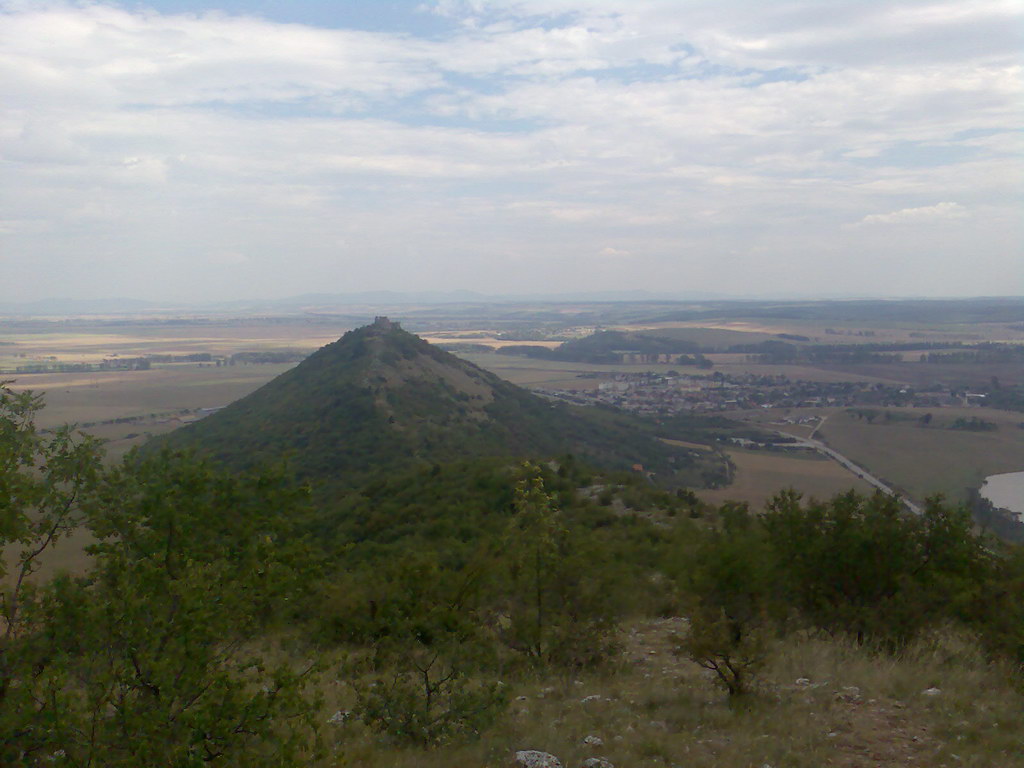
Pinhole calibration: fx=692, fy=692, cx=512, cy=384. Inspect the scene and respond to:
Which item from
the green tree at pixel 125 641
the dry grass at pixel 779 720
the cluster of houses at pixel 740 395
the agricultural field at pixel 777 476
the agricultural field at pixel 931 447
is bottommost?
the agricultural field at pixel 777 476

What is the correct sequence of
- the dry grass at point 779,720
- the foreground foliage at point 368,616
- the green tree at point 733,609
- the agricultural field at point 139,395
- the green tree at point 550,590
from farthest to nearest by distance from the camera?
1. the agricultural field at point 139,395
2. the green tree at point 550,590
3. the green tree at point 733,609
4. the dry grass at point 779,720
5. the foreground foliage at point 368,616

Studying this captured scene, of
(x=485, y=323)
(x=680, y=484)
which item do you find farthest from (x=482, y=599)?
(x=485, y=323)

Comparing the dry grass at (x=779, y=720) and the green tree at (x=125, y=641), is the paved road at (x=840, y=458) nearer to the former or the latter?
the dry grass at (x=779, y=720)

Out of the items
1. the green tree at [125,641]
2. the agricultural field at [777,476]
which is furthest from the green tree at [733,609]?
the agricultural field at [777,476]

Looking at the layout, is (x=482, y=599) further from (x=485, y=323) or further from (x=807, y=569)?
(x=485, y=323)

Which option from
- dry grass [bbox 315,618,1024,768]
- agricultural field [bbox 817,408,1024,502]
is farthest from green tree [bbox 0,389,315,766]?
agricultural field [bbox 817,408,1024,502]

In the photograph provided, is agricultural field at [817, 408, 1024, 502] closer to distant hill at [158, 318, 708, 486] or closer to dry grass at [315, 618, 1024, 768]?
distant hill at [158, 318, 708, 486]

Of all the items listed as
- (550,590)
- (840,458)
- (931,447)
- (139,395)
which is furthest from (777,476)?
(139,395)
